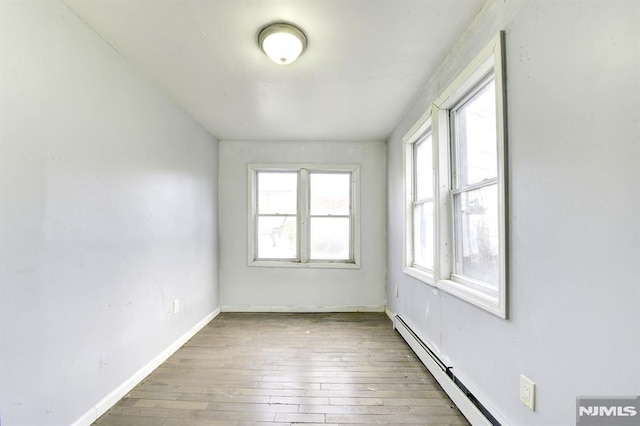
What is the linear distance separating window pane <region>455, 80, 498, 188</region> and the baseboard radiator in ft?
4.26

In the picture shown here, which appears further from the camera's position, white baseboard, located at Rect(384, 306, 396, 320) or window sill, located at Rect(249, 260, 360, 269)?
window sill, located at Rect(249, 260, 360, 269)

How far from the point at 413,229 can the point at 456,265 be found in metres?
0.99

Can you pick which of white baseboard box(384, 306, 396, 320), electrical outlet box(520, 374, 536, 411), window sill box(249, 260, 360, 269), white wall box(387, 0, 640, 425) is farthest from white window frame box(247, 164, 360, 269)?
electrical outlet box(520, 374, 536, 411)

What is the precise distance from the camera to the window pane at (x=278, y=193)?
161 inches

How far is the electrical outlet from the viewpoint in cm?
125

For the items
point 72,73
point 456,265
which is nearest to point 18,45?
point 72,73

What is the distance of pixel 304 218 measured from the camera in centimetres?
403

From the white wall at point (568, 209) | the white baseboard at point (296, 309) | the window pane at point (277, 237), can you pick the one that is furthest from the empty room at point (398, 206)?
the window pane at point (277, 237)

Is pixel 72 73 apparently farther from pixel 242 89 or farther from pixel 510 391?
pixel 510 391

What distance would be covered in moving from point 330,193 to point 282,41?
2503 mm

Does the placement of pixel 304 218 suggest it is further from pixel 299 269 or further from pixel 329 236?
pixel 299 269

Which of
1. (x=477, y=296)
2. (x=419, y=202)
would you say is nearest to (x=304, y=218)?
(x=419, y=202)

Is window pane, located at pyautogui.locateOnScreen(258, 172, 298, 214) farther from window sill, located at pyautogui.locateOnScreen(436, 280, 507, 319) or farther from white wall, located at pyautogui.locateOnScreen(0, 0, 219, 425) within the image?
window sill, located at pyautogui.locateOnScreen(436, 280, 507, 319)

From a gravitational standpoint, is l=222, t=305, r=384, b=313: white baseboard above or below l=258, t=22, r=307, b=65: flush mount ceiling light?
below
